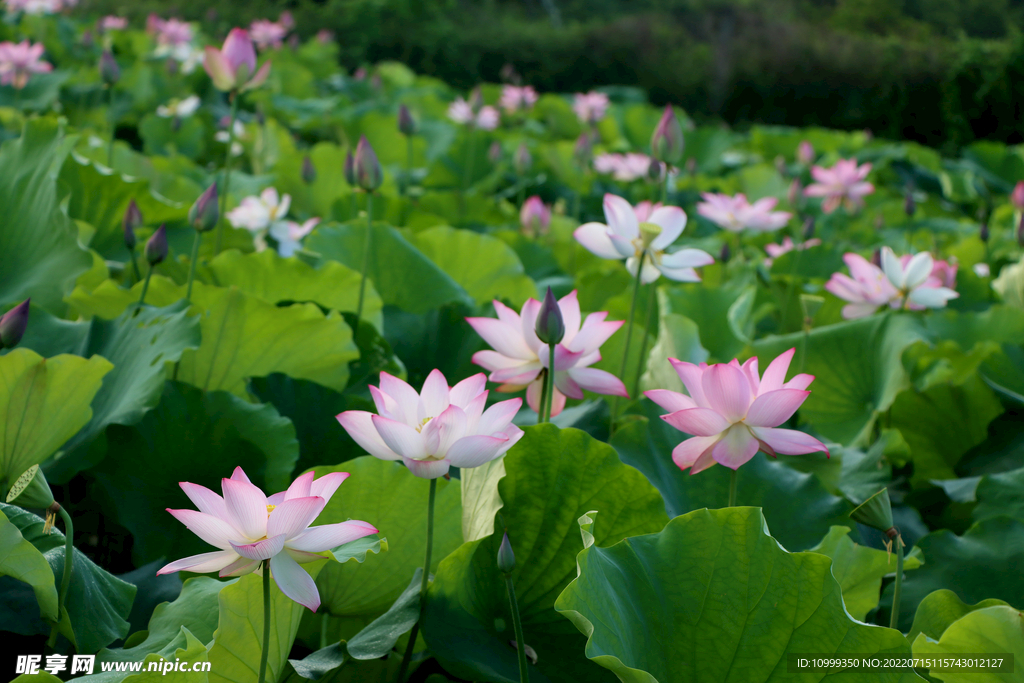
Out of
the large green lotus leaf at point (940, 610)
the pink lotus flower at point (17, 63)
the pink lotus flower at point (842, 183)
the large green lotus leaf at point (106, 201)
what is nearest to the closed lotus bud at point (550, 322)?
the large green lotus leaf at point (940, 610)

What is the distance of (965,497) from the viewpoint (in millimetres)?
952

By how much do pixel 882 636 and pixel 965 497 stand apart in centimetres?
47

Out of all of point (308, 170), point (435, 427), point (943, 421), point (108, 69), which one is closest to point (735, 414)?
point (435, 427)

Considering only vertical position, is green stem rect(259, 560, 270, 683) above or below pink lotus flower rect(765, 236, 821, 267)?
above

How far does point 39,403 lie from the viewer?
0.74 meters

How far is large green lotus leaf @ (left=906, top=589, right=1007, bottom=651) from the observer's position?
71cm

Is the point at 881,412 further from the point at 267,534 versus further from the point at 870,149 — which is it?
the point at 870,149

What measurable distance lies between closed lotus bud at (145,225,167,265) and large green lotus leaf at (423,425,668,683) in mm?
585

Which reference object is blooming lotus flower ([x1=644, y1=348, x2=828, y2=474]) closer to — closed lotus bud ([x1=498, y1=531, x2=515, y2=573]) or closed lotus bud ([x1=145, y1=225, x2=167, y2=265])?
closed lotus bud ([x1=498, y1=531, x2=515, y2=573])

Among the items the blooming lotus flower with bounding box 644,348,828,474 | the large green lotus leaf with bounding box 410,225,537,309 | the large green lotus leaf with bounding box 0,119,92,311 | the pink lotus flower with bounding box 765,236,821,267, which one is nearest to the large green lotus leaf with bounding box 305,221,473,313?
the large green lotus leaf with bounding box 410,225,537,309

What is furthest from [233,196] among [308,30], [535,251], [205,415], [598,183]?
[308,30]

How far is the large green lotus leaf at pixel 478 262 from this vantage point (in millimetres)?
1326

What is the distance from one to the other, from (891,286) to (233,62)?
43.3 inches

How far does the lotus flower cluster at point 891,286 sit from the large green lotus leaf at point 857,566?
60 centimetres
